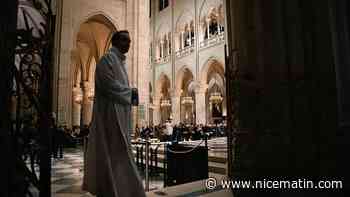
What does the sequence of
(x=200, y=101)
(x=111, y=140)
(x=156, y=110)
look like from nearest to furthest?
(x=111, y=140) < (x=200, y=101) < (x=156, y=110)

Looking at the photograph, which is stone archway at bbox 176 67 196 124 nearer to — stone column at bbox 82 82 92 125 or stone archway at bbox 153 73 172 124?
stone archway at bbox 153 73 172 124

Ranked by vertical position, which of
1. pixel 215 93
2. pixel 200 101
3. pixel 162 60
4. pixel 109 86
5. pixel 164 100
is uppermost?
pixel 162 60

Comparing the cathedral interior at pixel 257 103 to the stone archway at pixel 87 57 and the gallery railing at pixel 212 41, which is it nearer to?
the stone archway at pixel 87 57

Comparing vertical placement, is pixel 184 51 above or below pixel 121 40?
above

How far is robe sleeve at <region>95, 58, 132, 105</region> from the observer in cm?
235

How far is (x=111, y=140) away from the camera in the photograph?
231cm

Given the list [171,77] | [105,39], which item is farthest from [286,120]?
[171,77]

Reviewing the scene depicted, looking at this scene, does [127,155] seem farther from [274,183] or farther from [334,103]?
[334,103]

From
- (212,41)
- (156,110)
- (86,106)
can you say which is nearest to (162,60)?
(156,110)

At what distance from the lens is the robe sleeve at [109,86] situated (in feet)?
7.70

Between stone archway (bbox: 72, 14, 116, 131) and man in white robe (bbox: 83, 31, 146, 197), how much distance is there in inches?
590

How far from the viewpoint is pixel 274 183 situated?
2.92 metres

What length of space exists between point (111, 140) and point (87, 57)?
73.7ft

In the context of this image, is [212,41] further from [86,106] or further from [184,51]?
[86,106]
